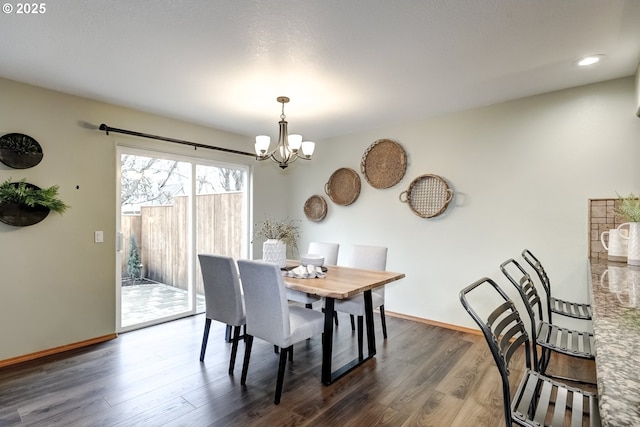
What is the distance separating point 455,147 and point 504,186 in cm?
68

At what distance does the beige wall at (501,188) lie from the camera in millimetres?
2826

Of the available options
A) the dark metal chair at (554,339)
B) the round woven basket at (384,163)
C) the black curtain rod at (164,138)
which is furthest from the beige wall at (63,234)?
the dark metal chair at (554,339)

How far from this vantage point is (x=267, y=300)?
2.22 m

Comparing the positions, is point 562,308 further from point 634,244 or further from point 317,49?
point 317,49

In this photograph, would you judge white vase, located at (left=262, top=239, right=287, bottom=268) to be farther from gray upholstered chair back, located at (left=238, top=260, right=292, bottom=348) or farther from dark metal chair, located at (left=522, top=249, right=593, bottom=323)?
dark metal chair, located at (left=522, top=249, right=593, bottom=323)

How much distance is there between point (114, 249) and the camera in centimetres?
339

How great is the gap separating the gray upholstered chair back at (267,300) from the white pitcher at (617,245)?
8.72 ft

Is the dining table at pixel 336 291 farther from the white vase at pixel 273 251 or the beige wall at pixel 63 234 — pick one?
the beige wall at pixel 63 234

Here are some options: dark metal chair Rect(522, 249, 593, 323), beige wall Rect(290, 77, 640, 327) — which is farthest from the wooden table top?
beige wall Rect(290, 77, 640, 327)

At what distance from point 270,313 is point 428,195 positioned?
2.42m

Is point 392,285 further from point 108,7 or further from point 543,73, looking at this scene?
point 108,7

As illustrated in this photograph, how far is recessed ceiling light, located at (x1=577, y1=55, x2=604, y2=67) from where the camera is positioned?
2.36 m

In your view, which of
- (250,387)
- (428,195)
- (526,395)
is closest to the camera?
(526,395)

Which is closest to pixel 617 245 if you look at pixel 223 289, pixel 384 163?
pixel 384 163
